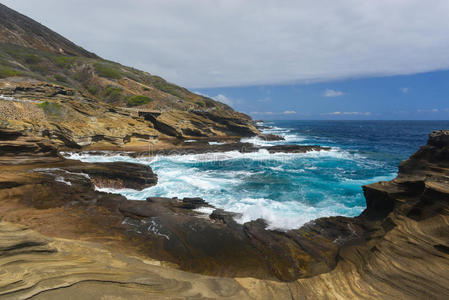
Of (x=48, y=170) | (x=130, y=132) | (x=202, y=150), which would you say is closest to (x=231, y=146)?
(x=202, y=150)

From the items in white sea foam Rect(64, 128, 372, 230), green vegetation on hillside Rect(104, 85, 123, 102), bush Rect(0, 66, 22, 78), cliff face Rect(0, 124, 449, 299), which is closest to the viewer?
cliff face Rect(0, 124, 449, 299)

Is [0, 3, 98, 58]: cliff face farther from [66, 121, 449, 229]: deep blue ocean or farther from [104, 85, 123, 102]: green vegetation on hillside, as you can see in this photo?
[66, 121, 449, 229]: deep blue ocean

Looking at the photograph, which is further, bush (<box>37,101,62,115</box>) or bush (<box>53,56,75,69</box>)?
bush (<box>53,56,75,69</box>)

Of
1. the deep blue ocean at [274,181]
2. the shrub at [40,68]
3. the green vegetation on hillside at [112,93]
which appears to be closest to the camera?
the deep blue ocean at [274,181]

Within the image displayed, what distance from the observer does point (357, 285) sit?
4953mm

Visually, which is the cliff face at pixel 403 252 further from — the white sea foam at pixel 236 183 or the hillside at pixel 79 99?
the hillside at pixel 79 99

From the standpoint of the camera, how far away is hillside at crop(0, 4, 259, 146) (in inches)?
1142

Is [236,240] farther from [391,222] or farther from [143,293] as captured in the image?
[391,222]

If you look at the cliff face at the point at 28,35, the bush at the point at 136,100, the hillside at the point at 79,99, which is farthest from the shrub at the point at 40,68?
the bush at the point at 136,100

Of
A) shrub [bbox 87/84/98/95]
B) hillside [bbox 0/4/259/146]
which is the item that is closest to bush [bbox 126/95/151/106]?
hillside [bbox 0/4/259/146]

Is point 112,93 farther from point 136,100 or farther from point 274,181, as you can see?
point 274,181

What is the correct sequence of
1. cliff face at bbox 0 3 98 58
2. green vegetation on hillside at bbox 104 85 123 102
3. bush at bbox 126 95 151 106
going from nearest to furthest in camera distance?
bush at bbox 126 95 151 106 < green vegetation on hillside at bbox 104 85 123 102 < cliff face at bbox 0 3 98 58

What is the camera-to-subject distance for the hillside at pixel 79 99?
29.0m

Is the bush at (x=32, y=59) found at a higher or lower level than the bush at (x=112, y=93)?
higher
